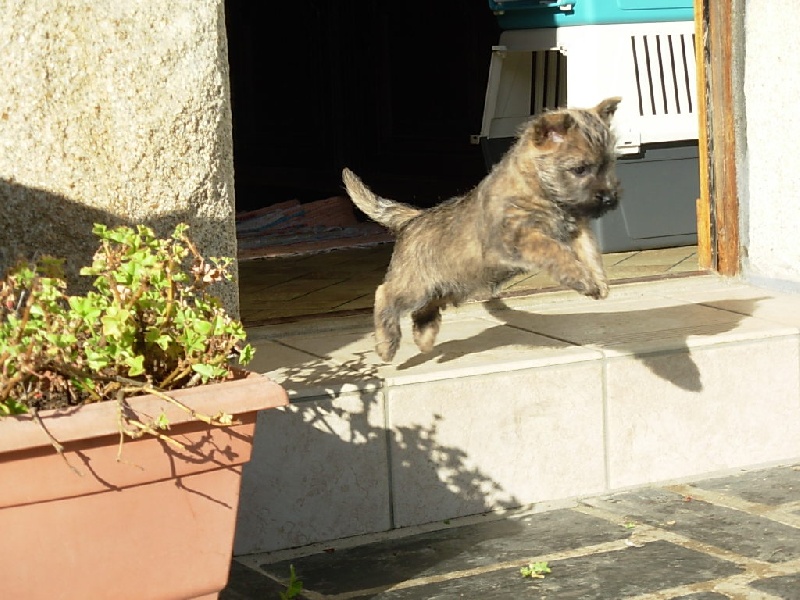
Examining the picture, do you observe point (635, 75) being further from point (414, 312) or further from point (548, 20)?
point (414, 312)

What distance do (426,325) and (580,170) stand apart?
91cm

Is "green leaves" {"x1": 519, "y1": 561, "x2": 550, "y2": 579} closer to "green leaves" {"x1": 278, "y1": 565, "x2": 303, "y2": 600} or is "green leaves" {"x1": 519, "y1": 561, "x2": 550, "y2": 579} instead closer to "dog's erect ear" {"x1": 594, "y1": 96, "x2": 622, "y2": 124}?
"green leaves" {"x1": 278, "y1": 565, "x2": 303, "y2": 600}

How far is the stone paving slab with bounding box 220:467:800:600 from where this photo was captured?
3.50m

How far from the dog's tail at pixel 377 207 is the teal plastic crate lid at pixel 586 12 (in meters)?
2.22

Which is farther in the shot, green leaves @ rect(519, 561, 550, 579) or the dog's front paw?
the dog's front paw

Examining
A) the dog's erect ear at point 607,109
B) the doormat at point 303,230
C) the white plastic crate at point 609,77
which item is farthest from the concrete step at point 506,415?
the doormat at point 303,230

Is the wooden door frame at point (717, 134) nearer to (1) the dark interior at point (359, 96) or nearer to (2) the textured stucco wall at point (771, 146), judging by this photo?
(2) the textured stucco wall at point (771, 146)

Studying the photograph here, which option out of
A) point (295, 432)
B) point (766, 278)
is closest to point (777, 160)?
point (766, 278)

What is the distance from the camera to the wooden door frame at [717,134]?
18.8ft

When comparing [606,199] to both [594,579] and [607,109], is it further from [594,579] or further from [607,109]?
[594,579]

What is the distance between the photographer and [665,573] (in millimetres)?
3588

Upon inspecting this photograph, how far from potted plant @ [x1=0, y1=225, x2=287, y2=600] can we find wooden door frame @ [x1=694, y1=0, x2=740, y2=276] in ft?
11.6

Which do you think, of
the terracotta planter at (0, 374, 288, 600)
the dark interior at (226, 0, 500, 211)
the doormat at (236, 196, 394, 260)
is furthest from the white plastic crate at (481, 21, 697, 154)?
the terracotta planter at (0, 374, 288, 600)

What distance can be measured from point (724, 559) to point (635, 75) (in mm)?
3538
